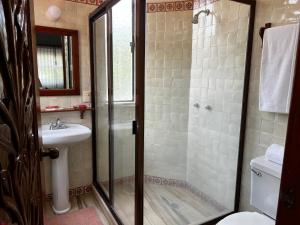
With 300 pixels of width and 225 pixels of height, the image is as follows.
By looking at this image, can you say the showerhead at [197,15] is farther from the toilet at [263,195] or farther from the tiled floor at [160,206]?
the tiled floor at [160,206]

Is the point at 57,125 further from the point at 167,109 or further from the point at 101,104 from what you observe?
the point at 167,109

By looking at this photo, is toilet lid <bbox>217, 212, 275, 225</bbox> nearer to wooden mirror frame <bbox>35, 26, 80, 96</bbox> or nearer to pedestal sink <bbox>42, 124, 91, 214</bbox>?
pedestal sink <bbox>42, 124, 91, 214</bbox>

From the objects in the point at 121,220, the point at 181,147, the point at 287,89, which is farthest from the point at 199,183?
the point at 287,89

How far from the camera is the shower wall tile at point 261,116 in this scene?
1.57m

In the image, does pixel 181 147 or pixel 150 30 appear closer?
pixel 150 30

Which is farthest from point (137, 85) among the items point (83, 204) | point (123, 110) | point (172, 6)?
point (83, 204)

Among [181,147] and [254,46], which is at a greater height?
[254,46]

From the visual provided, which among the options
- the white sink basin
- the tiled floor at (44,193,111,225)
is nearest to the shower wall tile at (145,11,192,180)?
the tiled floor at (44,193,111,225)

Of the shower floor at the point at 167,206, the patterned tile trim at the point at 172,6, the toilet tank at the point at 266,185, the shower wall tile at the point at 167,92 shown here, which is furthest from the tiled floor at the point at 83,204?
the patterned tile trim at the point at 172,6

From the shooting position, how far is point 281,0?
1573 millimetres

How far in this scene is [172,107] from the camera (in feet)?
8.65

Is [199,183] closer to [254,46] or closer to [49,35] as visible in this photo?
[254,46]

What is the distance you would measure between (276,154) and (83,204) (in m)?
1.93

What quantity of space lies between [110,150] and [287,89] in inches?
61.9
